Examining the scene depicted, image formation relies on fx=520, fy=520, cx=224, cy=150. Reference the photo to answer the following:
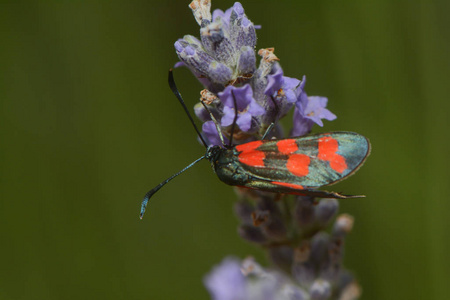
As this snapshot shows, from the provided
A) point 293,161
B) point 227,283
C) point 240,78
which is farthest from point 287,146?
point 227,283

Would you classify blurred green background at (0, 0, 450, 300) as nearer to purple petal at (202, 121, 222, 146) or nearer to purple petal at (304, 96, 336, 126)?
purple petal at (304, 96, 336, 126)

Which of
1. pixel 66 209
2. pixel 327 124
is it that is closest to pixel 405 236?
pixel 327 124

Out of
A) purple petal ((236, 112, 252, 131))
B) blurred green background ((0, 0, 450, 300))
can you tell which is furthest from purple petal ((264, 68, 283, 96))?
blurred green background ((0, 0, 450, 300))

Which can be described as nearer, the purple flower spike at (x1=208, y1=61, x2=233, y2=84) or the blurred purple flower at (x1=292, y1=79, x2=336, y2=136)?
the purple flower spike at (x1=208, y1=61, x2=233, y2=84)

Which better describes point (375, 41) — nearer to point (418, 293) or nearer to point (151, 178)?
point (418, 293)

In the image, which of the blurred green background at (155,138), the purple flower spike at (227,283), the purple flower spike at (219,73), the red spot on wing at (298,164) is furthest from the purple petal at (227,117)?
the blurred green background at (155,138)

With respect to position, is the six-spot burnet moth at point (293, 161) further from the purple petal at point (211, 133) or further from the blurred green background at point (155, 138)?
the blurred green background at point (155, 138)

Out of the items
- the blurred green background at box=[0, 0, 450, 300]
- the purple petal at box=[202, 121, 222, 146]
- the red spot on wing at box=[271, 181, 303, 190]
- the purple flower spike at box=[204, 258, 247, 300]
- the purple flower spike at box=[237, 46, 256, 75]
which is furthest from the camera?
the blurred green background at box=[0, 0, 450, 300]

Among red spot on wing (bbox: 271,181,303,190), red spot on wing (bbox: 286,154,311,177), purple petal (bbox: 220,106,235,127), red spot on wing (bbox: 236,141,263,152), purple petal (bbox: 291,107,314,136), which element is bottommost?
red spot on wing (bbox: 271,181,303,190)
